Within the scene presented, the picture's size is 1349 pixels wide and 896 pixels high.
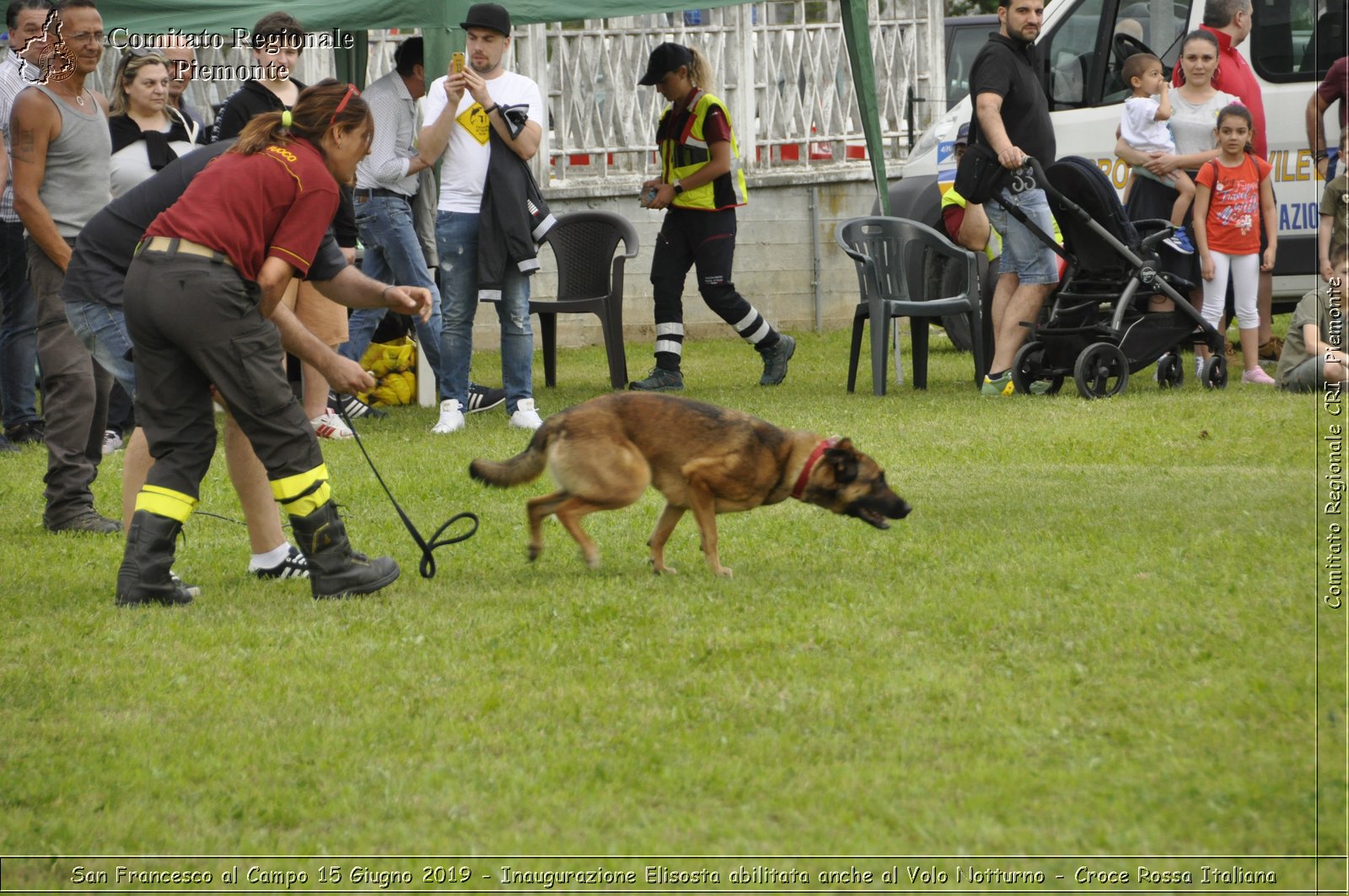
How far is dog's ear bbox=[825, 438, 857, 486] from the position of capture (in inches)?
220

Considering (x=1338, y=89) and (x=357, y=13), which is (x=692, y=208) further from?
(x=1338, y=89)

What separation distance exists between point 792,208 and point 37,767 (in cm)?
1248

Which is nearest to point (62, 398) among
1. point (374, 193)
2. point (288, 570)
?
point (288, 570)

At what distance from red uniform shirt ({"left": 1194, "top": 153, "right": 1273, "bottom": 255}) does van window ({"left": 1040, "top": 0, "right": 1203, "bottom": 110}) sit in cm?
153

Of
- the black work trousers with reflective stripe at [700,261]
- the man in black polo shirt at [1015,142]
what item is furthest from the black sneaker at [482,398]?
the man in black polo shirt at [1015,142]

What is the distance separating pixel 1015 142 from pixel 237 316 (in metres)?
6.25

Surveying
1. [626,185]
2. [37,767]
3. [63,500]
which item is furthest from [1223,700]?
[626,185]

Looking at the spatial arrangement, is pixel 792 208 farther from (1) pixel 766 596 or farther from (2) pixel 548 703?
(2) pixel 548 703

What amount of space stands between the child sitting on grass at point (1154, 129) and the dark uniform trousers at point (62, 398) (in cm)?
693

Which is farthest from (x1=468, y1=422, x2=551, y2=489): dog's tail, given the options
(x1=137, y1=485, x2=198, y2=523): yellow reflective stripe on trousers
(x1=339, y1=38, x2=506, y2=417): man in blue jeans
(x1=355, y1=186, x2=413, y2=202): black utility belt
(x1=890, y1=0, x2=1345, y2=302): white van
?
(x1=890, y1=0, x2=1345, y2=302): white van

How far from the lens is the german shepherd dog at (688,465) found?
219 inches

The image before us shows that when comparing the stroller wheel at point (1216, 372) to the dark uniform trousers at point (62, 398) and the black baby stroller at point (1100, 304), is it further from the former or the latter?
the dark uniform trousers at point (62, 398)

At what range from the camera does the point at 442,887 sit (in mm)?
3082

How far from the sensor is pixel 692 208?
37.0 ft
